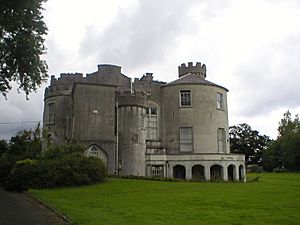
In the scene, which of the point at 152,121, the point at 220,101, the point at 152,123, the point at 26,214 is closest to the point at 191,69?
the point at 220,101

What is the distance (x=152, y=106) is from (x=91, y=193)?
1905 centimetres

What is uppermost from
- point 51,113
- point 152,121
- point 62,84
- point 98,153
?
point 62,84

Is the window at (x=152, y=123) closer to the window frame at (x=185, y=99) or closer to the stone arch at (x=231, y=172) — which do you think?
the window frame at (x=185, y=99)

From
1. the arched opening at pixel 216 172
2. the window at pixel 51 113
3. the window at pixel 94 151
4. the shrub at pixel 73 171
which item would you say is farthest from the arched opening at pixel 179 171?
the window at pixel 51 113

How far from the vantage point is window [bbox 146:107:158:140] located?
38312mm

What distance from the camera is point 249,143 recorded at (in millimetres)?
83312

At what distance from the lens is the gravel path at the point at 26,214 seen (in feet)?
40.7

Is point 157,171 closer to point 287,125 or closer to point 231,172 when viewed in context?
point 231,172

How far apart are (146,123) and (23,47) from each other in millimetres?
21951

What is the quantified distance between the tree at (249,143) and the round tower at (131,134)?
51981 millimetres

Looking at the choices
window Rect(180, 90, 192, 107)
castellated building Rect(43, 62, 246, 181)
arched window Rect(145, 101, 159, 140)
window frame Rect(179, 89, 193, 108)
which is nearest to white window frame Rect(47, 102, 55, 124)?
castellated building Rect(43, 62, 246, 181)

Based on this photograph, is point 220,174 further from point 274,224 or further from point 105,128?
point 274,224

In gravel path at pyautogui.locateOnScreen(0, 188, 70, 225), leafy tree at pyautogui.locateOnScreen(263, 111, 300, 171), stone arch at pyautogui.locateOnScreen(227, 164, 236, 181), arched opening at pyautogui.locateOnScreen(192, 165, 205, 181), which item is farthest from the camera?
leafy tree at pyautogui.locateOnScreen(263, 111, 300, 171)

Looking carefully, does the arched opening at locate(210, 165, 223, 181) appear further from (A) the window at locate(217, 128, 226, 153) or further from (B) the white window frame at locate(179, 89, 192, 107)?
(B) the white window frame at locate(179, 89, 192, 107)
